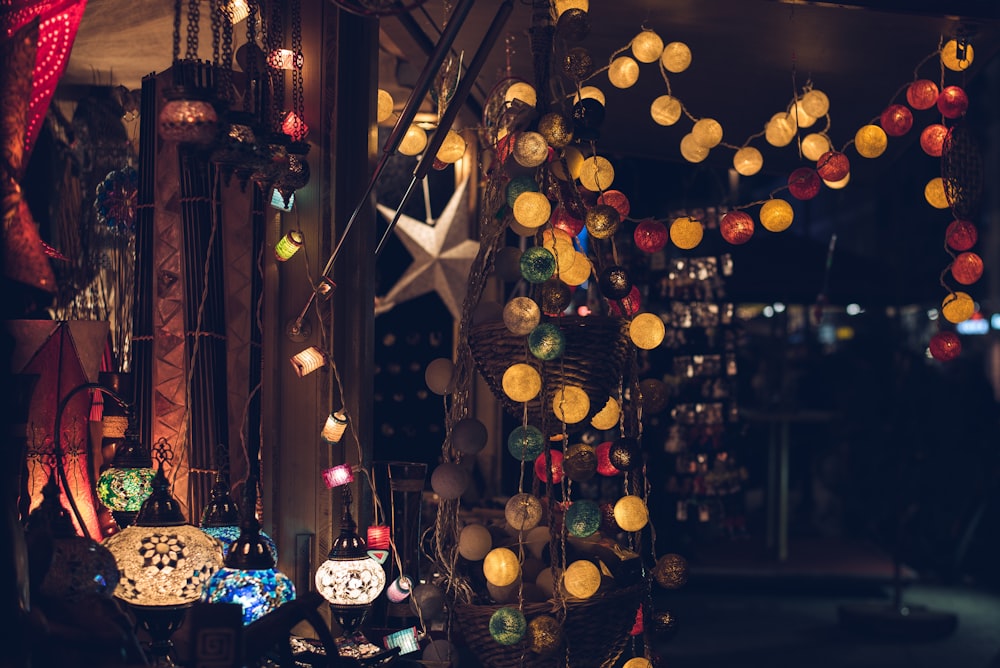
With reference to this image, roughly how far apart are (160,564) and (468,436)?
0.74 metres

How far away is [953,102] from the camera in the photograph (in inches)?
116

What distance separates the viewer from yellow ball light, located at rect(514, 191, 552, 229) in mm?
2285

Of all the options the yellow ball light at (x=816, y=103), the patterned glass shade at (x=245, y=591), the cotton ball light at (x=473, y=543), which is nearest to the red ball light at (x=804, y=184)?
the yellow ball light at (x=816, y=103)

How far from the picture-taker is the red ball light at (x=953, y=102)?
2959 mm

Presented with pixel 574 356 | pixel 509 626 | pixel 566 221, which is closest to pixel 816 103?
pixel 566 221

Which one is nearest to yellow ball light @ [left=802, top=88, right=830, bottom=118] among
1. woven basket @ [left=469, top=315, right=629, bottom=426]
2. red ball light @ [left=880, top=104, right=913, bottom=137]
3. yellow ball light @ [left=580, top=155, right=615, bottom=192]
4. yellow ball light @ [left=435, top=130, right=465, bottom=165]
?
red ball light @ [left=880, top=104, right=913, bottom=137]

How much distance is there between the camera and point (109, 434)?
2.85 meters

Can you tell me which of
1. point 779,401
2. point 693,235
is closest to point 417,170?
point 693,235

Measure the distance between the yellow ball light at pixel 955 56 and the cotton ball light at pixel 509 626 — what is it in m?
2.01

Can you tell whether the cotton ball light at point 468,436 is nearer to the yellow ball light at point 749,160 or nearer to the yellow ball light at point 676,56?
the yellow ball light at point 676,56

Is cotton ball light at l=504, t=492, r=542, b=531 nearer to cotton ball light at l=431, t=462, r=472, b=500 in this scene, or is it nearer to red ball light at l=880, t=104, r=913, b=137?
cotton ball light at l=431, t=462, r=472, b=500

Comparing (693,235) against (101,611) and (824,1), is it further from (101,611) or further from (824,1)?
(101,611)

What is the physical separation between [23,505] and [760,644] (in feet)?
14.4

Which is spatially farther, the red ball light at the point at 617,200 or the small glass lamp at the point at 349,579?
the red ball light at the point at 617,200
